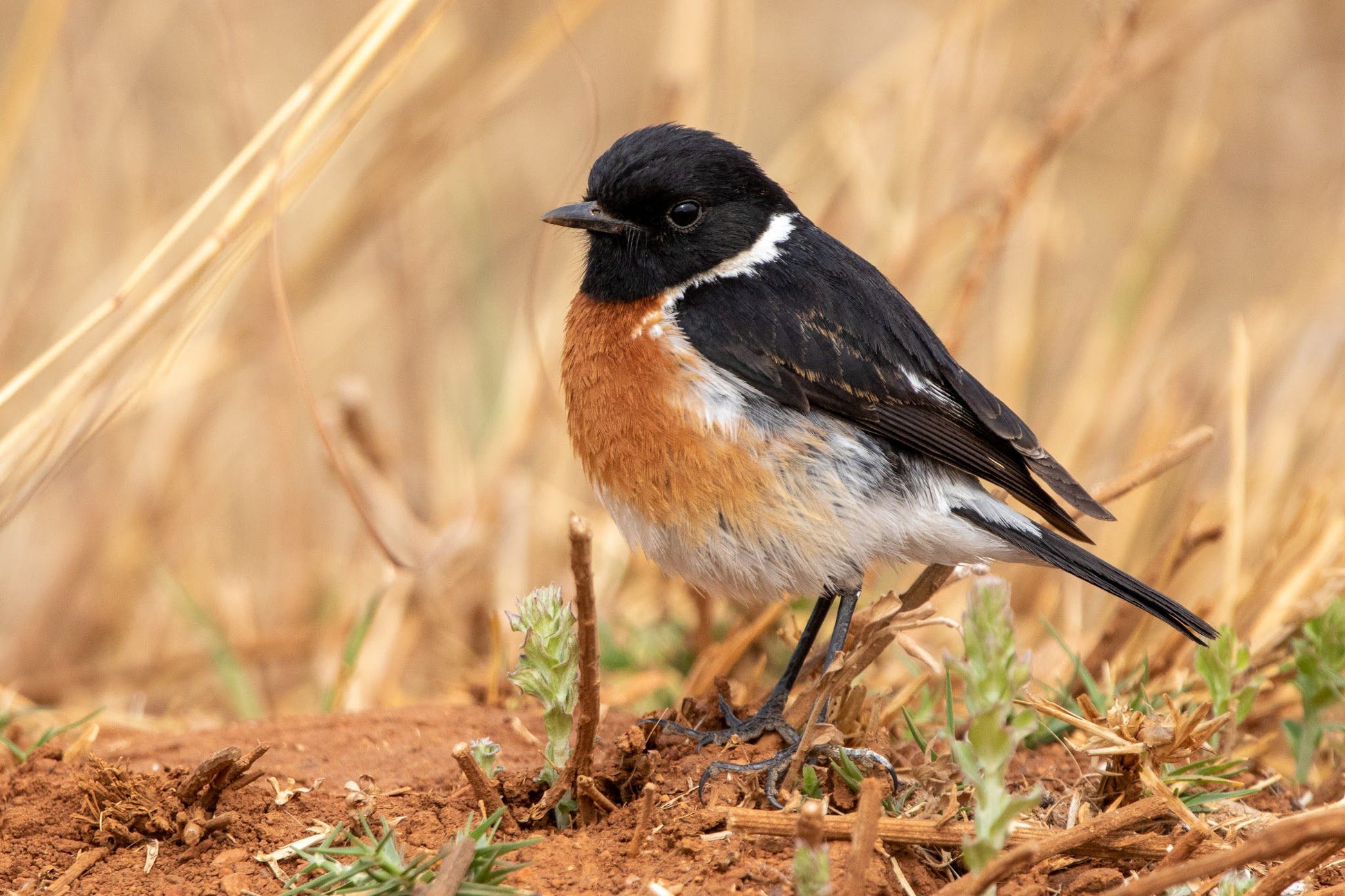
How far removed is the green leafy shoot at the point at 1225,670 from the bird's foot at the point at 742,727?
0.96 m

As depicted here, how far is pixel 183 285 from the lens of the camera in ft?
10.6

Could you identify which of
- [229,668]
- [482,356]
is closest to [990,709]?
[229,668]

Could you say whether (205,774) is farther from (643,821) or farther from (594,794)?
(643,821)

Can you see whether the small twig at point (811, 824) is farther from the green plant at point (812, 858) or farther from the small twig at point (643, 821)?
the small twig at point (643, 821)

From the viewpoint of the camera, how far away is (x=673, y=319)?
3.52 metres

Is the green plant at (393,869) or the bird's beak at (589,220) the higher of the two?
the bird's beak at (589,220)

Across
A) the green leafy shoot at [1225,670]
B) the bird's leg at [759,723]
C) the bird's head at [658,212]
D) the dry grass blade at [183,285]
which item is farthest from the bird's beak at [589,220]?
the green leafy shoot at [1225,670]

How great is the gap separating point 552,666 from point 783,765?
573mm

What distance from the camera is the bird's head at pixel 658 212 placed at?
3.68 meters

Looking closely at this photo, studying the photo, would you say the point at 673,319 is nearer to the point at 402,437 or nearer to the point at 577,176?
the point at 577,176

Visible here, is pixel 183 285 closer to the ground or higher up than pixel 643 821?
higher up

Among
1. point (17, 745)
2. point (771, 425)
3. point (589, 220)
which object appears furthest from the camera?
point (589, 220)

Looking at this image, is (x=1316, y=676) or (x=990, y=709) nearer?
(x=990, y=709)

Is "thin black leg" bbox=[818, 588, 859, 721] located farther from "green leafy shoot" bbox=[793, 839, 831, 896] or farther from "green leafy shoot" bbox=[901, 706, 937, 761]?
"green leafy shoot" bbox=[793, 839, 831, 896]
